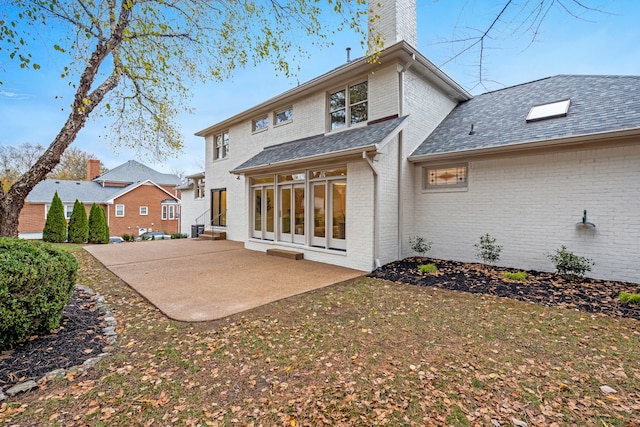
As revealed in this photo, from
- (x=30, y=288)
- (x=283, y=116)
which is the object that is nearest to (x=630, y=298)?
(x=30, y=288)

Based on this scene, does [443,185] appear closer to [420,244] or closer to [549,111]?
[420,244]

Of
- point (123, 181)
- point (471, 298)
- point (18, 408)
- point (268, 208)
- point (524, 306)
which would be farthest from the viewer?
point (123, 181)

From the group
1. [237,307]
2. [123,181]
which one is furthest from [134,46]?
[123,181]

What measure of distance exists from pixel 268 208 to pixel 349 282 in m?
5.11

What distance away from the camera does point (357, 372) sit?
2.95 metres

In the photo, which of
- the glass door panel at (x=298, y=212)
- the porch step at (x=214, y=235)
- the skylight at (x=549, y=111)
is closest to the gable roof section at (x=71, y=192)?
the porch step at (x=214, y=235)

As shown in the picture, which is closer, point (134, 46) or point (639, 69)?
point (639, 69)

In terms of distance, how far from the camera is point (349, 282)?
254 inches

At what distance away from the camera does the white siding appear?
6.00 m

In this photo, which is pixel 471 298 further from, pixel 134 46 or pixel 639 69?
pixel 134 46

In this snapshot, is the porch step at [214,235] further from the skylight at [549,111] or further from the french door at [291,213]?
the skylight at [549,111]

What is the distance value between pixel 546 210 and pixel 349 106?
6.12 m

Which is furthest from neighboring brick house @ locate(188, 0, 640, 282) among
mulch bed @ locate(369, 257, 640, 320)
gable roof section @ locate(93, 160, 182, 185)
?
gable roof section @ locate(93, 160, 182, 185)

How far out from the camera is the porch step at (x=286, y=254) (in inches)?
348
